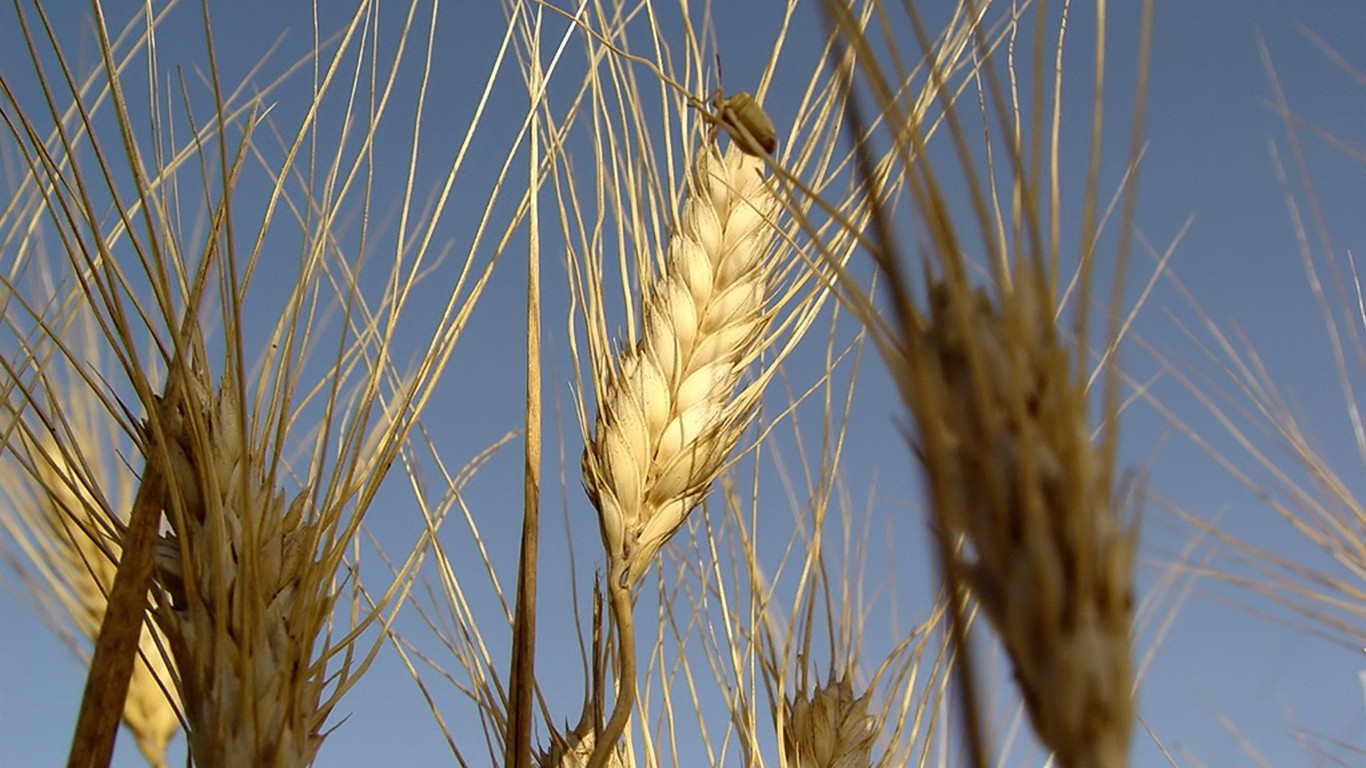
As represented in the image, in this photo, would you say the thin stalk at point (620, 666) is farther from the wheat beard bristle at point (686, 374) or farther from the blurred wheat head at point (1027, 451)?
the blurred wheat head at point (1027, 451)

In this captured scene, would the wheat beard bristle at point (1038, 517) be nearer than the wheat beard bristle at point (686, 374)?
Yes

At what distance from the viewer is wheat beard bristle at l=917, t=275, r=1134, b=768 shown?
354mm

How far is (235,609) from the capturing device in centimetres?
77

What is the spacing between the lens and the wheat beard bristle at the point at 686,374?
1142 millimetres

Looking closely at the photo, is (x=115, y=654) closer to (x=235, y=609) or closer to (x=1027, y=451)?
(x=235, y=609)

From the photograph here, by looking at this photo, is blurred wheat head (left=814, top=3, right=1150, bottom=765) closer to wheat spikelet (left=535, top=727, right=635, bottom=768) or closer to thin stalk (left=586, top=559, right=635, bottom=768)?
thin stalk (left=586, top=559, right=635, bottom=768)

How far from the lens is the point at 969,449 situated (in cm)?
38

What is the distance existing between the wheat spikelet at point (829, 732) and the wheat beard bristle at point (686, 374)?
0.35 m

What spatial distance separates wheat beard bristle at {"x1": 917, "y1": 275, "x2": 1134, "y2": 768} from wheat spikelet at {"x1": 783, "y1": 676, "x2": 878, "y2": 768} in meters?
1.01

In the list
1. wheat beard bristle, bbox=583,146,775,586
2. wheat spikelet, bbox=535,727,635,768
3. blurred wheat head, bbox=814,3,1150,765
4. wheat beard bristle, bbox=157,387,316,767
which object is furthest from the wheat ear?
blurred wheat head, bbox=814,3,1150,765

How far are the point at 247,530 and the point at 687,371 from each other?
534 millimetres

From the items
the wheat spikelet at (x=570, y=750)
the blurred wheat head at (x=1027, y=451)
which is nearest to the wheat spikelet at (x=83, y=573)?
the wheat spikelet at (x=570, y=750)

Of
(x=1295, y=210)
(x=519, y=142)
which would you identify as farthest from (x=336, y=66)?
(x=1295, y=210)

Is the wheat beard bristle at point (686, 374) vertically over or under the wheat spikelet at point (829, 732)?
over
